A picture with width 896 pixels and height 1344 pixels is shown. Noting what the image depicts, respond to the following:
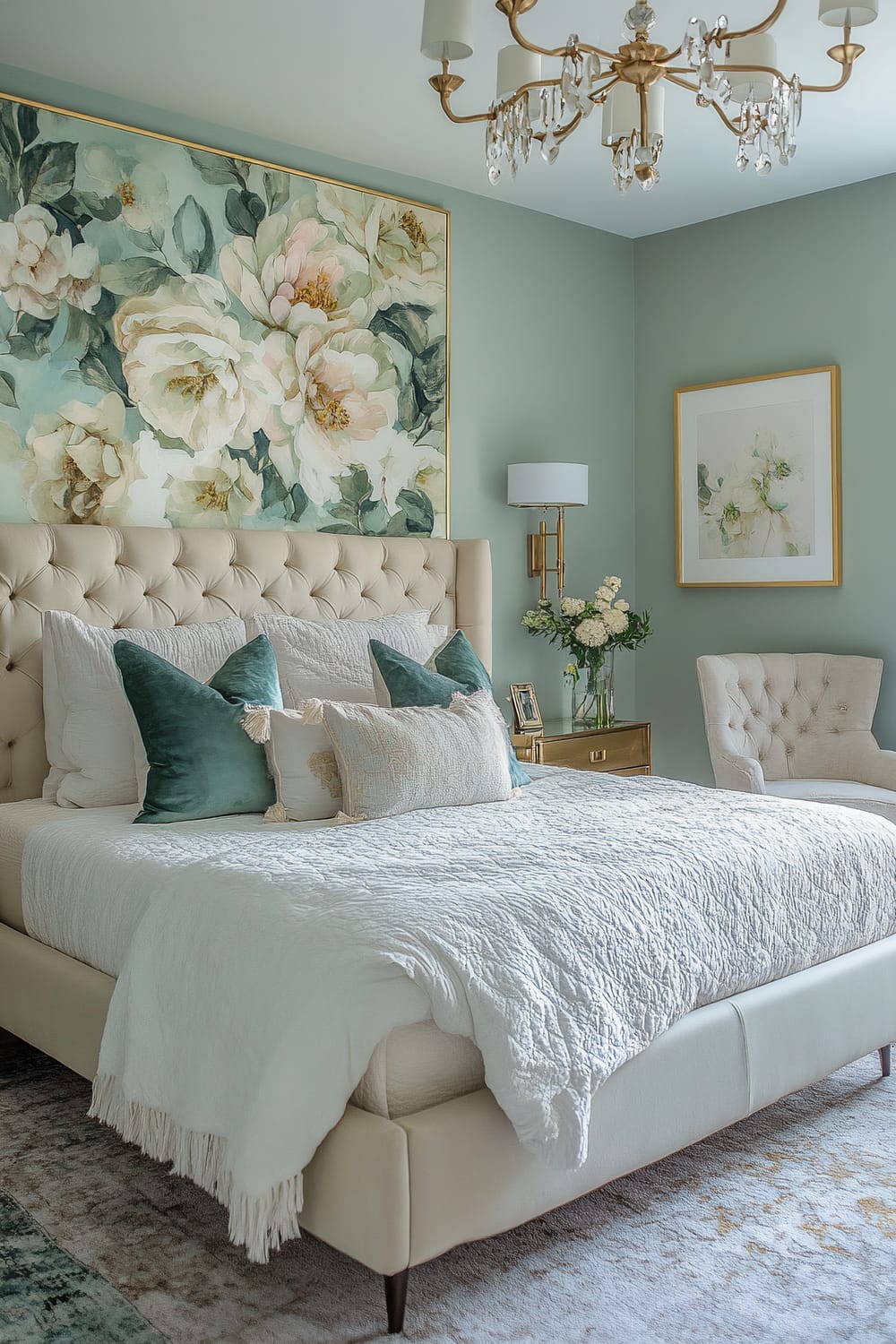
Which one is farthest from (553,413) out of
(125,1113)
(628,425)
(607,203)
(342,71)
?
(125,1113)

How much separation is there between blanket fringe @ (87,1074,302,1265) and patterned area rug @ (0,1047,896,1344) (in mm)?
129

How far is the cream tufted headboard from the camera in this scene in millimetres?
3381

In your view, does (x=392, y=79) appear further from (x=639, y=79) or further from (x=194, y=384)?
(x=639, y=79)

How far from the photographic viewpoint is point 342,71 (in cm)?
353

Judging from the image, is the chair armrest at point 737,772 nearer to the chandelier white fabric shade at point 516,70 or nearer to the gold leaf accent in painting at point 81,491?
the gold leaf accent in painting at point 81,491

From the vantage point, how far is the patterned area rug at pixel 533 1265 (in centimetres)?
193

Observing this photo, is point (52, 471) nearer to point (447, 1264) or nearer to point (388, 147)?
point (388, 147)

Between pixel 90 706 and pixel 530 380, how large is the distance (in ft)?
8.29

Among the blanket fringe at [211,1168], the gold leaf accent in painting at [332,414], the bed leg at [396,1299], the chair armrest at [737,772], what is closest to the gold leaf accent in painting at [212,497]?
the gold leaf accent in painting at [332,414]

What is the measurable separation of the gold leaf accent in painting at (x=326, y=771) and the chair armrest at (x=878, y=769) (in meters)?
2.26

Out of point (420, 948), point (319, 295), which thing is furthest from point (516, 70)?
point (420, 948)

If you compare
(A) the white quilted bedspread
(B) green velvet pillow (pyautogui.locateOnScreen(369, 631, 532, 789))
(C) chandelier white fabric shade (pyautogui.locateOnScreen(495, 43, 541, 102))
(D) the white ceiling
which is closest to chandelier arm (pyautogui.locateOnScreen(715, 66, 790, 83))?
(C) chandelier white fabric shade (pyautogui.locateOnScreen(495, 43, 541, 102))

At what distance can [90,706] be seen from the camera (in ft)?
10.5

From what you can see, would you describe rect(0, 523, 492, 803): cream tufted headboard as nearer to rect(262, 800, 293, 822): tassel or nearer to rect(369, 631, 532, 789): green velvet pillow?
rect(369, 631, 532, 789): green velvet pillow
